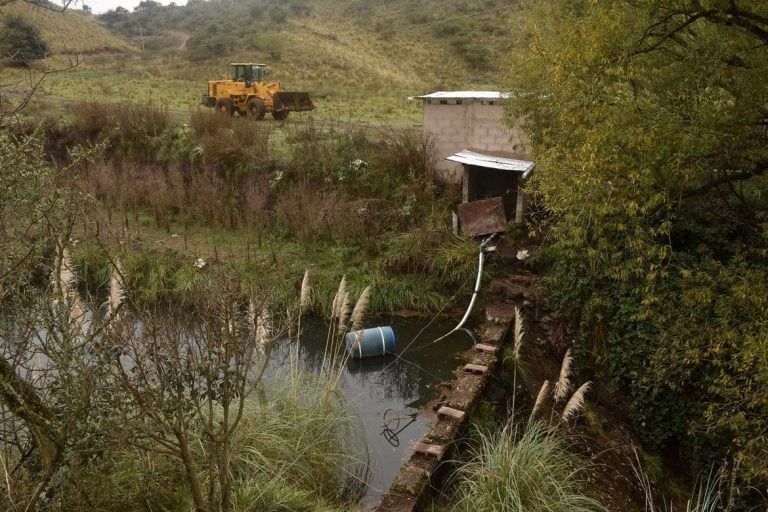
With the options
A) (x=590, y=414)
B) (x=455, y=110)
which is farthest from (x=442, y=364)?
(x=455, y=110)

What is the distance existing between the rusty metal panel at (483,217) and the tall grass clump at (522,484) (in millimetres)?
5529

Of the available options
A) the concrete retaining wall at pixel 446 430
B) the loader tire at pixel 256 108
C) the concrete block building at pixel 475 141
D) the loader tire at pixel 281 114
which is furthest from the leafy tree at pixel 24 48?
the loader tire at pixel 281 114

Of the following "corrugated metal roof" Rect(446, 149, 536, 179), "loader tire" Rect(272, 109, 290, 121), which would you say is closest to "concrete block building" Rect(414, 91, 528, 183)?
"corrugated metal roof" Rect(446, 149, 536, 179)

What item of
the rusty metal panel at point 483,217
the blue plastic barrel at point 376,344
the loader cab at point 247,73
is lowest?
the blue plastic barrel at point 376,344

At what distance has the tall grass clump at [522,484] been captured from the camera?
4.94 metres

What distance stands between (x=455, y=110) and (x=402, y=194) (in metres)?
2.13

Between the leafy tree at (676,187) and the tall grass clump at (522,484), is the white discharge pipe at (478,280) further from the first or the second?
the tall grass clump at (522,484)

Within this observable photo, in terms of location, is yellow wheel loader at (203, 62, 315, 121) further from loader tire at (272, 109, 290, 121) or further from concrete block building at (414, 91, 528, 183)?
concrete block building at (414, 91, 528, 183)

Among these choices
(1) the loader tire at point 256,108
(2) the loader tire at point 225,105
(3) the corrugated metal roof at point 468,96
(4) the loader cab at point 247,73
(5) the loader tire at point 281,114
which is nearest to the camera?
(3) the corrugated metal roof at point 468,96

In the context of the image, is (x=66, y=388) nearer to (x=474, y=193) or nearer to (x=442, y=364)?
(x=442, y=364)

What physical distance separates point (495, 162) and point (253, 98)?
11.8 metres

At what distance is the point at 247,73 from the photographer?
67.7 feet

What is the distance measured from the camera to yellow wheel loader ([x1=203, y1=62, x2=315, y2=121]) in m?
19.9

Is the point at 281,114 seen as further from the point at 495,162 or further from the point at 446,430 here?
the point at 446,430
